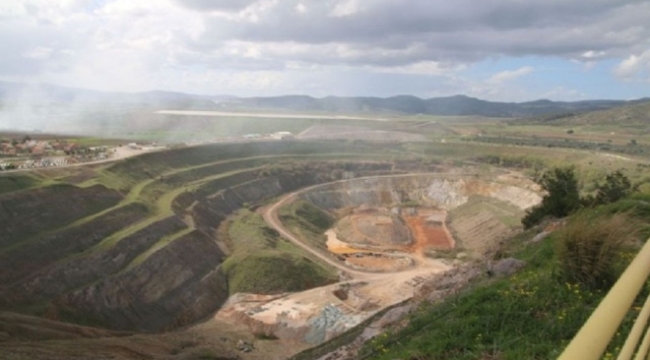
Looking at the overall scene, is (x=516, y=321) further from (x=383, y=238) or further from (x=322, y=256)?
(x=383, y=238)

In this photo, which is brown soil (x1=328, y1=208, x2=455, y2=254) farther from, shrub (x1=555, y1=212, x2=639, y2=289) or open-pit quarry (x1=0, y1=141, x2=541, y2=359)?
shrub (x1=555, y1=212, x2=639, y2=289)

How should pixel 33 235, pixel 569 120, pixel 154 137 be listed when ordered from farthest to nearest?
pixel 569 120 → pixel 154 137 → pixel 33 235

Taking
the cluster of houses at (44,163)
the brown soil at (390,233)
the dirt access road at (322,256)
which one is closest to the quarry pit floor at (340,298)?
the dirt access road at (322,256)

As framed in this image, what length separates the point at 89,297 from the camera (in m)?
38.2

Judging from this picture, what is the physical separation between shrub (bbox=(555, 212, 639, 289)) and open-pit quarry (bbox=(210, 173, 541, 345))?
49.0 feet

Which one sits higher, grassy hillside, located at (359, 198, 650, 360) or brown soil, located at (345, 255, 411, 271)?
grassy hillside, located at (359, 198, 650, 360)

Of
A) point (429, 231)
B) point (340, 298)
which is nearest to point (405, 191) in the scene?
point (429, 231)

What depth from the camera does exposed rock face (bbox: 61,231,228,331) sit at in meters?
38.2

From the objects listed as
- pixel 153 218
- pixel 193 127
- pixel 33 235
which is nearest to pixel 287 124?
pixel 193 127

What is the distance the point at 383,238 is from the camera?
72.6m

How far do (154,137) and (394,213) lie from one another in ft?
203

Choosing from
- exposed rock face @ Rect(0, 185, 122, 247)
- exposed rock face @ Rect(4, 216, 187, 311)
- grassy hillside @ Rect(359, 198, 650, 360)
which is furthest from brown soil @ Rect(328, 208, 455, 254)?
grassy hillside @ Rect(359, 198, 650, 360)

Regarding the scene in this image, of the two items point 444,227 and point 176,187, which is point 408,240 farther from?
point 176,187

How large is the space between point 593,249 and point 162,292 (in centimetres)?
3934
